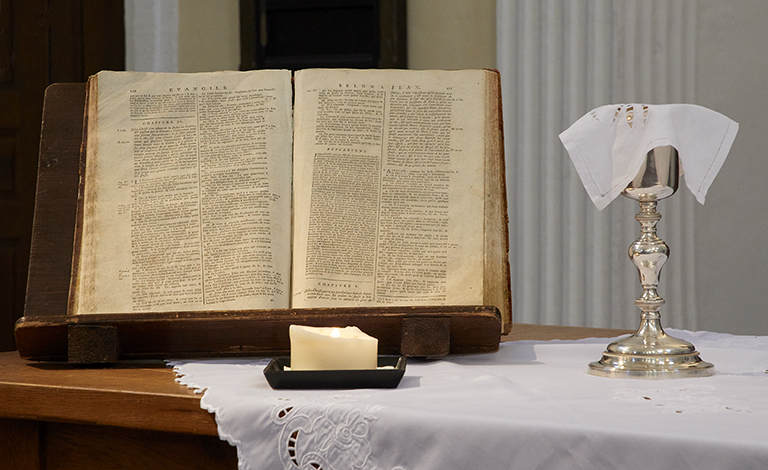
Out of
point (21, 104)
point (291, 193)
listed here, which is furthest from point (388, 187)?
point (21, 104)

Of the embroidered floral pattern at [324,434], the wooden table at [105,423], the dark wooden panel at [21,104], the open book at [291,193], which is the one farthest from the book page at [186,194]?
the dark wooden panel at [21,104]

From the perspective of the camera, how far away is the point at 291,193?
961mm

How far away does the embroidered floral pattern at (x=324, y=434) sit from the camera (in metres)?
0.58

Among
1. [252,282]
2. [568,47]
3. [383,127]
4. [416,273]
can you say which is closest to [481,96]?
[383,127]

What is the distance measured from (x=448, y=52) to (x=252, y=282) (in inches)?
58.9

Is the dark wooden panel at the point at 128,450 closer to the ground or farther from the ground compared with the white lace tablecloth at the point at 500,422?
closer to the ground

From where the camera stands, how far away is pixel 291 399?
622 millimetres

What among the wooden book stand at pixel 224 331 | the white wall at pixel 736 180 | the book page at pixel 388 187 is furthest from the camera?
the white wall at pixel 736 180

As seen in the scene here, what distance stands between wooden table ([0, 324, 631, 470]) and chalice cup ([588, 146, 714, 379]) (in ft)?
1.25

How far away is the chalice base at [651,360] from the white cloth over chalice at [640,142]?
0.14 metres

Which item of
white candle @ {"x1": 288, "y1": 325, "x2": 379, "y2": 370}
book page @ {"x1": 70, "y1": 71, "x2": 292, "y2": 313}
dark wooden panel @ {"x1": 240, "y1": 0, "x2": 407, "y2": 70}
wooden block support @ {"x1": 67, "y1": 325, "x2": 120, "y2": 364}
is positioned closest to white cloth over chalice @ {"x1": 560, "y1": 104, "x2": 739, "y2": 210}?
white candle @ {"x1": 288, "y1": 325, "x2": 379, "y2": 370}

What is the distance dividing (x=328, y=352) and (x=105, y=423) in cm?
21

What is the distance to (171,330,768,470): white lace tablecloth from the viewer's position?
0.50 metres

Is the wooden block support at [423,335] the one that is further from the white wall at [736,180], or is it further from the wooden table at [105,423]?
the white wall at [736,180]
